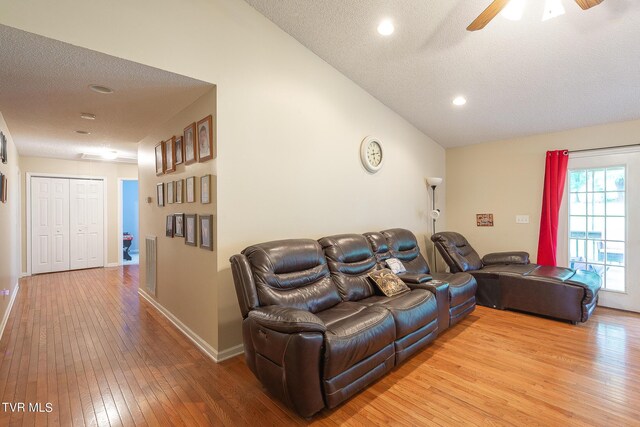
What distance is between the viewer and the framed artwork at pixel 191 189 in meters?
2.98

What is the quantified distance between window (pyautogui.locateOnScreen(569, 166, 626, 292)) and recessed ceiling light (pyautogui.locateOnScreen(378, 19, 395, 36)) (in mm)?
3281

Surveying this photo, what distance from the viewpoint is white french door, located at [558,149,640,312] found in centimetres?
375

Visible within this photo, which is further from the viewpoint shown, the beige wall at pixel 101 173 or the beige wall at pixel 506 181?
the beige wall at pixel 101 173

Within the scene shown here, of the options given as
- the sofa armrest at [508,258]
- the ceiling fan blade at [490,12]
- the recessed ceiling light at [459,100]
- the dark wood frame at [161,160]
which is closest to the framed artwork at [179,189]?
the dark wood frame at [161,160]

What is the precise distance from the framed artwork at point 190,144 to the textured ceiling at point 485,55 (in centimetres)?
128

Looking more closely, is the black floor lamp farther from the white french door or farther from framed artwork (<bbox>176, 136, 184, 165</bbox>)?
framed artwork (<bbox>176, 136, 184, 165</bbox>)

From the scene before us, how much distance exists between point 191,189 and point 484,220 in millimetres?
4391

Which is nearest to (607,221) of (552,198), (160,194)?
(552,198)

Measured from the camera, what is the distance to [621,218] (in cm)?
383

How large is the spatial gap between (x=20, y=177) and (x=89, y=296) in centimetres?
313

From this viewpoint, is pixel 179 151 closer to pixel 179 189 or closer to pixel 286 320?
pixel 179 189

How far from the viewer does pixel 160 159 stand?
381 cm

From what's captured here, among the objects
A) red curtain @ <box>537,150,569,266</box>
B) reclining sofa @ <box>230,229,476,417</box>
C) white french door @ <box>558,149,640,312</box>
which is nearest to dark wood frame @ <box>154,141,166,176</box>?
reclining sofa @ <box>230,229,476,417</box>

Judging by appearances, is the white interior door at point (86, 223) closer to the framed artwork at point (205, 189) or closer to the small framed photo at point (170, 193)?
the small framed photo at point (170, 193)
